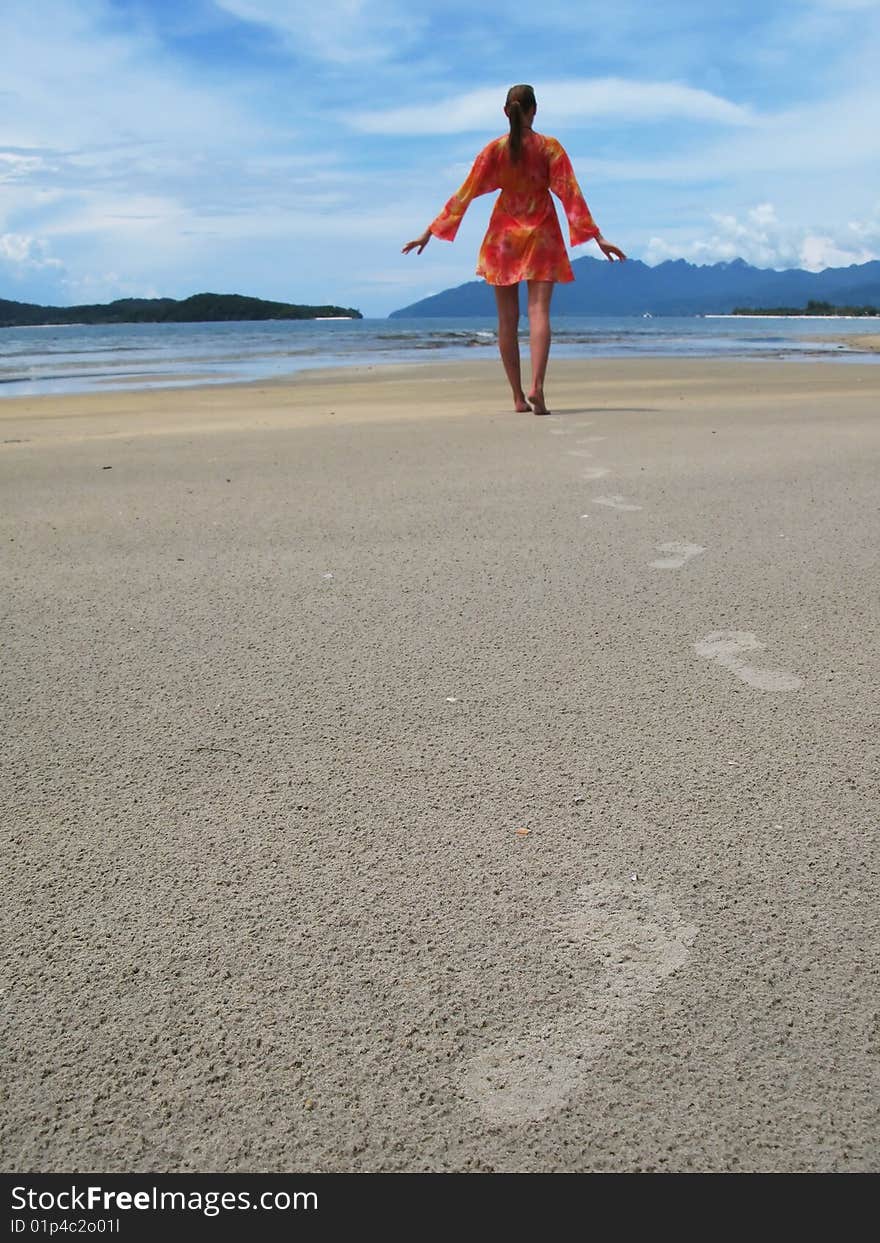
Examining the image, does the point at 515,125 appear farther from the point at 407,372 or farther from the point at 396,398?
the point at 407,372

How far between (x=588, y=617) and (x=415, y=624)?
1.51ft

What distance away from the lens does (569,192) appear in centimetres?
752

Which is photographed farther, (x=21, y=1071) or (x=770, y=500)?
(x=770, y=500)

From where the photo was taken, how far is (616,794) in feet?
6.14

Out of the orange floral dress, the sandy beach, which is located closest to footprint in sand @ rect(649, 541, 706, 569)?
the sandy beach

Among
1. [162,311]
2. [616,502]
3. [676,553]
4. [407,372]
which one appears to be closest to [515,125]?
[616,502]

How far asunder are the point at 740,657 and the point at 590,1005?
138 cm

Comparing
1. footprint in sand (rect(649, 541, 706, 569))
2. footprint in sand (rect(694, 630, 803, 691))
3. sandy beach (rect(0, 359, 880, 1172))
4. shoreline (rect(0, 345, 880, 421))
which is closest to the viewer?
sandy beach (rect(0, 359, 880, 1172))

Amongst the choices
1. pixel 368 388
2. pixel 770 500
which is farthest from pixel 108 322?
pixel 770 500

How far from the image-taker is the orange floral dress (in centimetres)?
752

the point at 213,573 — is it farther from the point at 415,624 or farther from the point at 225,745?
the point at 225,745

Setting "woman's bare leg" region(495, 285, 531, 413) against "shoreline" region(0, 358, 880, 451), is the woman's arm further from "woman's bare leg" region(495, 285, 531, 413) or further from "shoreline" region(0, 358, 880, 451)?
"shoreline" region(0, 358, 880, 451)

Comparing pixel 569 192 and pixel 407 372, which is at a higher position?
pixel 569 192

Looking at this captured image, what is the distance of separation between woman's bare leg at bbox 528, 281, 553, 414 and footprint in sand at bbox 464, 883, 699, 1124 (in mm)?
6492
